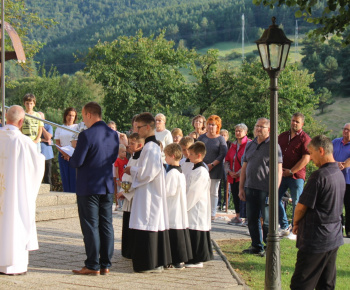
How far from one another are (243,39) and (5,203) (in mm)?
117746

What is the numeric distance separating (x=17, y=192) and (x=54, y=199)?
4361 mm

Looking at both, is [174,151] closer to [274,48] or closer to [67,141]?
[274,48]

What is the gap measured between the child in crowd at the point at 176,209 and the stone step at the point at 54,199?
4359 mm

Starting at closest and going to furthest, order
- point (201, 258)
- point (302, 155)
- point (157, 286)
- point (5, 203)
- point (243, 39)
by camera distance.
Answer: point (157, 286), point (5, 203), point (201, 258), point (302, 155), point (243, 39)

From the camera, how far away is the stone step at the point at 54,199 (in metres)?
11.2

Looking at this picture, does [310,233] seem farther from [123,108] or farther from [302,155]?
[123,108]

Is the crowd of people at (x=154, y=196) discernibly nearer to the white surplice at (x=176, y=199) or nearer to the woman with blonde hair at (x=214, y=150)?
the white surplice at (x=176, y=199)

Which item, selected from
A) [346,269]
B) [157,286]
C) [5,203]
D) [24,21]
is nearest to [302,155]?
[346,269]

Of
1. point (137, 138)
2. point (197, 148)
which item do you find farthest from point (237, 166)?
point (137, 138)

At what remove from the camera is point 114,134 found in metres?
7.29

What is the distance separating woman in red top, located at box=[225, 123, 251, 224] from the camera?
39.1ft

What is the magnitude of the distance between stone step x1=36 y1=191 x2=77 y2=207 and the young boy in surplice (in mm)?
4362

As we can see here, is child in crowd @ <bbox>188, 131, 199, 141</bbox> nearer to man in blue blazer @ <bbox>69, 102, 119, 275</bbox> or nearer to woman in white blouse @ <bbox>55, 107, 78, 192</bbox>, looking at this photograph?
woman in white blouse @ <bbox>55, 107, 78, 192</bbox>

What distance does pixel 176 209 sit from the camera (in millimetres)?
7562
